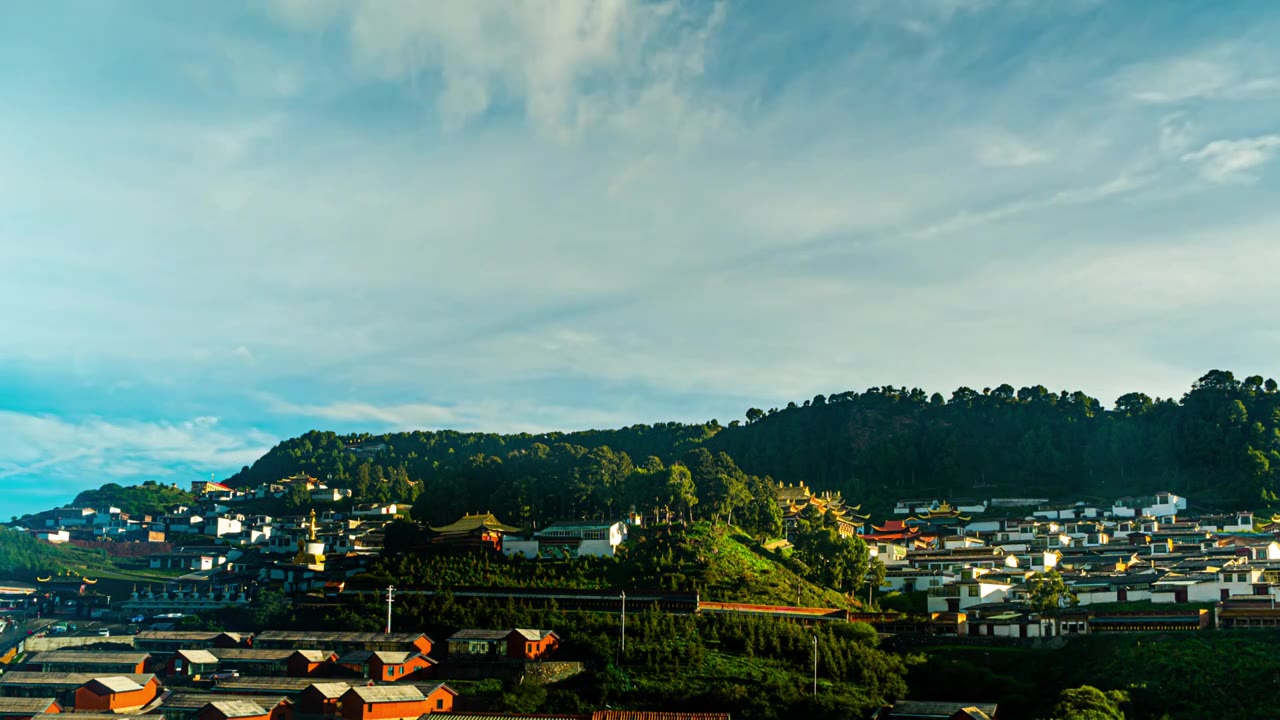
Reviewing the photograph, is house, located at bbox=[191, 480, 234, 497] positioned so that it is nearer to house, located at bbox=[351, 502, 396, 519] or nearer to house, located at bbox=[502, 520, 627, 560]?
house, located at bbox=[351, 502, 396, 519]

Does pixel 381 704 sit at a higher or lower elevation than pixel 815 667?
lower

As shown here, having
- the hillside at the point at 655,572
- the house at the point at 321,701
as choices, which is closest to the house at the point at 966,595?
the hillside at the point at 655,572

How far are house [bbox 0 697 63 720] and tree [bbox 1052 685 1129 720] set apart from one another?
47.3 m

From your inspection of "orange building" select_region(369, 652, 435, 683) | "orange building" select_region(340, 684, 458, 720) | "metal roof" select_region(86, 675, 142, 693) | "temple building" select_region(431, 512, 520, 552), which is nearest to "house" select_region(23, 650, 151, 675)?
"metal roof" select_region(86, 675, 142, 693)

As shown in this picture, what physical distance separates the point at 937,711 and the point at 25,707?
45.1m

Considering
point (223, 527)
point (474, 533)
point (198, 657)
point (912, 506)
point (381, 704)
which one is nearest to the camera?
point (381, 704)

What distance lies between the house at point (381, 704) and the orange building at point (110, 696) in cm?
1235

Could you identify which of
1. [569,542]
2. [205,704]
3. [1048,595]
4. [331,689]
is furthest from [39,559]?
[1048,595]

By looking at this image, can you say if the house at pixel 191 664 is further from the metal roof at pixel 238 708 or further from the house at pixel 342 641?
the metal roof at pixel 238 708

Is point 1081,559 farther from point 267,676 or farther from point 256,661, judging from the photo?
point 256,661

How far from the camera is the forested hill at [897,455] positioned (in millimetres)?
86375

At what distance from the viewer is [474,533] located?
76625mm

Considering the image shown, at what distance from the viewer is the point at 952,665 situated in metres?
56.9

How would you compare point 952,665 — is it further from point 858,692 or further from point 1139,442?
point 1139,442
